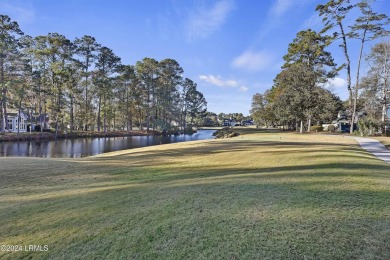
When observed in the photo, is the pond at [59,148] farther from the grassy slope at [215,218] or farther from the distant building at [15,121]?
the distant building at [15,121]

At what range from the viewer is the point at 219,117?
13838 centimetres

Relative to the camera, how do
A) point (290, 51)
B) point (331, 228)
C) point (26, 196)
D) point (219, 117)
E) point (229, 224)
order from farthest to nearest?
1. point (219, 117)
2. point (290, 51)
3. point (26, 196)
4. point (229, 224)
5. point (331, 228)

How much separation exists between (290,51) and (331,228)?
39174 mm

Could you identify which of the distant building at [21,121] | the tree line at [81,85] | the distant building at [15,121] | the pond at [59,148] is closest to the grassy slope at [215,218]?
the pond at [59,148]

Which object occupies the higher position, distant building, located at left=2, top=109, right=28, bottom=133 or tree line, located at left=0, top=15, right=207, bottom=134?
tree line, located at left=0, top=15, right=207, bottom=134

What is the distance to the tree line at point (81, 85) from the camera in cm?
3581

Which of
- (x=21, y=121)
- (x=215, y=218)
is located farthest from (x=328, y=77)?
(x=21, y=121)

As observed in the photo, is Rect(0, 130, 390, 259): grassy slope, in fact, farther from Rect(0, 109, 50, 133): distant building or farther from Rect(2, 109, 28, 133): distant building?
Rect(2, 109, 28, 133): distant building

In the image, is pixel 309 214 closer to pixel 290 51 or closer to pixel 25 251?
pixel 25 251

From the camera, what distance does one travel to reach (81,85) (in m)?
46.8

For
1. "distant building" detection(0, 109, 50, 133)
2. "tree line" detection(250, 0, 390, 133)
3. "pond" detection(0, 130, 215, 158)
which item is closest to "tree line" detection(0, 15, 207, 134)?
"distant building" detection(0, 109, 50, 133)

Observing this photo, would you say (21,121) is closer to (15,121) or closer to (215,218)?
(15,121)

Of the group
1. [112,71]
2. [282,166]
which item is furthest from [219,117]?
[282,166]

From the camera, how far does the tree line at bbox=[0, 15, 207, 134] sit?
117 feet
